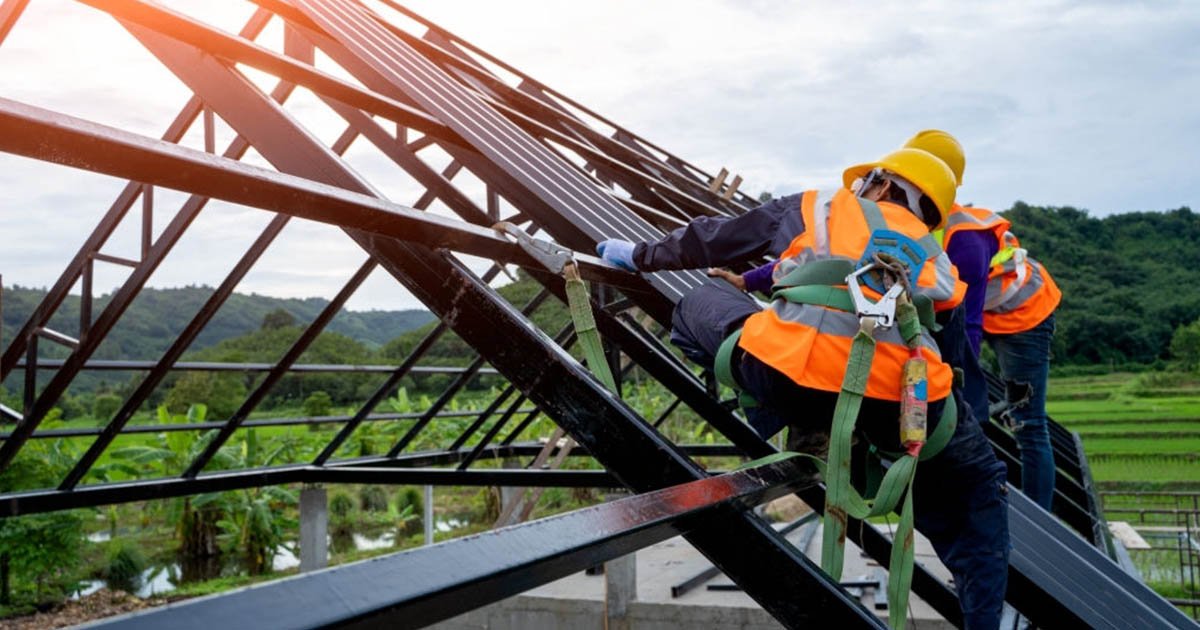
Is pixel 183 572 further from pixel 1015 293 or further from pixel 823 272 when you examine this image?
pixel 823 272

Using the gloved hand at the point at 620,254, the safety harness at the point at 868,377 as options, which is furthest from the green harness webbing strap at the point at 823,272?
the gloved hand at the point at 620,254

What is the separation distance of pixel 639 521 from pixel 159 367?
4360 millimetres

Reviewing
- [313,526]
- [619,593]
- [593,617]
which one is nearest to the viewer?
[619,593]

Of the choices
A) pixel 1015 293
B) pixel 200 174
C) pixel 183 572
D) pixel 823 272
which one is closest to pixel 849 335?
pixel 823 272

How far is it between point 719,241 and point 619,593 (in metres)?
8.17

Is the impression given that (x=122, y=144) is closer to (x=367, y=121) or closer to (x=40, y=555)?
(x=367, y=121)

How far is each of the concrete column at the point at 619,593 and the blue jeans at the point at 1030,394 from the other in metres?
5.38

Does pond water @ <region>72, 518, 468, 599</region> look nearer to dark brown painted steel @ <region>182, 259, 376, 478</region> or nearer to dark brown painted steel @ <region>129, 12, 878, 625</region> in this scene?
dark brown painted steel @ <region>182, 259, 376, 478</region>

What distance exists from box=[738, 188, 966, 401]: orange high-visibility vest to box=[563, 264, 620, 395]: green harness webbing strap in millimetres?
343

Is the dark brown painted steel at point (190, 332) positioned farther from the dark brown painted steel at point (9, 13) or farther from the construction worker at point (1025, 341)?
the construction worker at point (1025, 341)

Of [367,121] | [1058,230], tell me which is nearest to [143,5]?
[367,121]

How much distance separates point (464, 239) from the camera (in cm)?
201

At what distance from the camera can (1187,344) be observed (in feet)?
196

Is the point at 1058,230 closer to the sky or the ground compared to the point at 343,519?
closer to the sky
